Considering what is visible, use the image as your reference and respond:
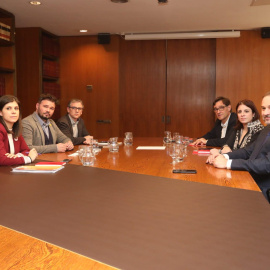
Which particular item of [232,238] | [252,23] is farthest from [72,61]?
[232,238]

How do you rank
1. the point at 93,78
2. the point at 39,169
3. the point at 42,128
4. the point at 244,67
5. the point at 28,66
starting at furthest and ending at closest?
the point at 93,78 → the point at 244,67 → the point at 28,66 → the point at 42,128 → the point at 39,169

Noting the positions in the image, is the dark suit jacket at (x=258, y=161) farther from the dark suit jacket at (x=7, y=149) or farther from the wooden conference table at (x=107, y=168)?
the dark suit jacket at (x=7, y=149)

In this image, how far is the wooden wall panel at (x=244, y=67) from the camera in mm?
5953

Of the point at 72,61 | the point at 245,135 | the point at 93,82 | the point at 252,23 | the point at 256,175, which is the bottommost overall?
the point at 256,175

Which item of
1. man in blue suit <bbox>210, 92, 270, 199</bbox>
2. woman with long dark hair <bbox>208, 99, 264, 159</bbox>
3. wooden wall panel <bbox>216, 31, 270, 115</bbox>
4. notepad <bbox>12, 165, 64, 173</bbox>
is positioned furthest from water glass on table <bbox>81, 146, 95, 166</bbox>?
wooden wall panel <bbox>216, 31, 270, 115</bbox>

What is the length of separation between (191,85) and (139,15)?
189 cm

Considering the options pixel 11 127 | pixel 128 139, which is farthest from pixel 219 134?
pixel 11 127

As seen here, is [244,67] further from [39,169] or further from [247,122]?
[39,169]

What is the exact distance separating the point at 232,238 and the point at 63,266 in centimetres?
55

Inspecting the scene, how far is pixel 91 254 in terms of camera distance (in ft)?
3.30

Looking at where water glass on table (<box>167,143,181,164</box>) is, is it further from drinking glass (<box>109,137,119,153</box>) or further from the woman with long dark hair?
drinking glass (<box>109,137,119,153</box>)

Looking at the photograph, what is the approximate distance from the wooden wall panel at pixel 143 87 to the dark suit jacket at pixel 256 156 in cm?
352

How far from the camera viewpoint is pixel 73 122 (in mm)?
4617

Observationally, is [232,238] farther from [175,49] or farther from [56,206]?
[175,49]
